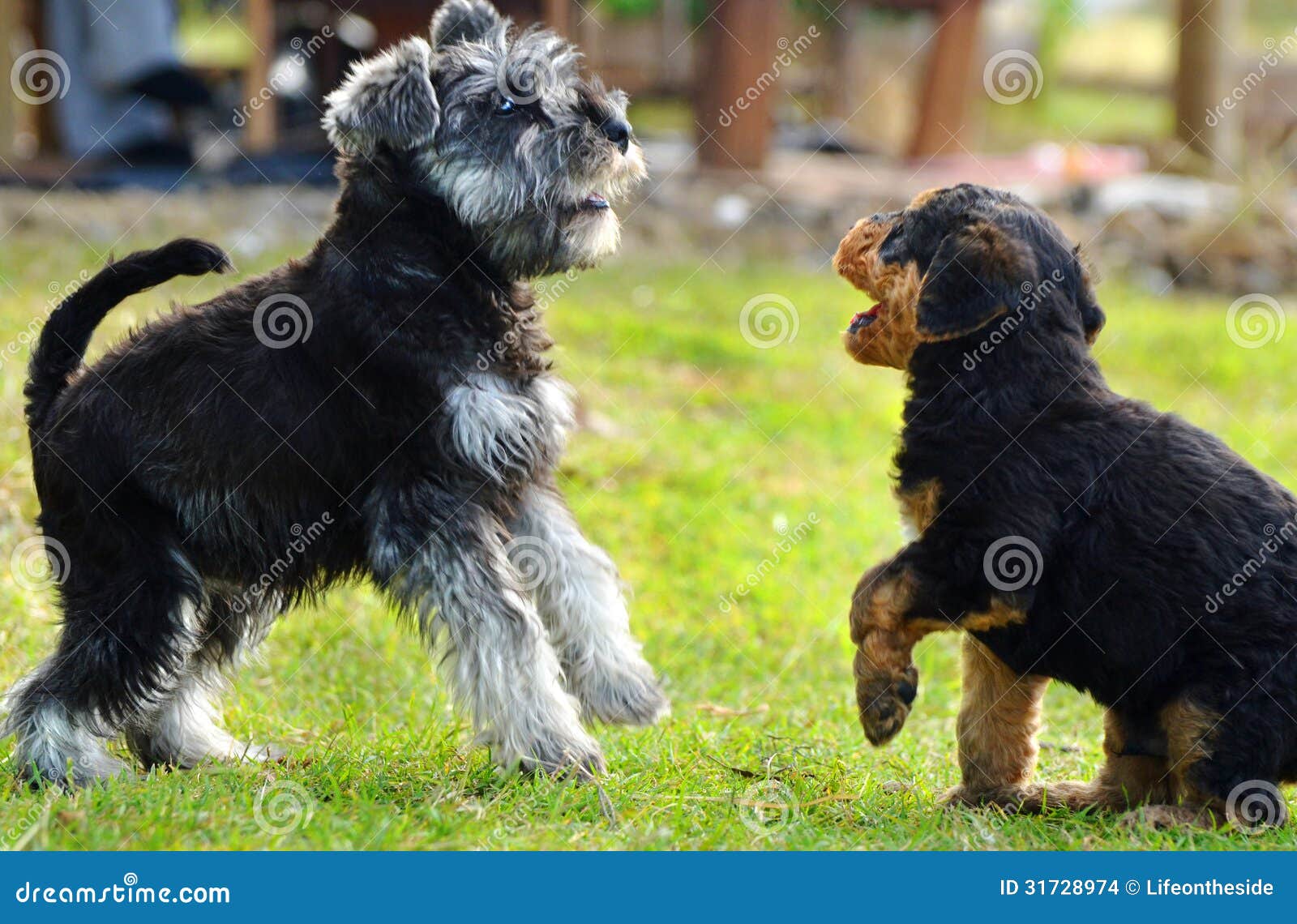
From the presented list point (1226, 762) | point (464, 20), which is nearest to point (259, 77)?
point (464, 20)

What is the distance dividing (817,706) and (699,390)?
489 centimetres

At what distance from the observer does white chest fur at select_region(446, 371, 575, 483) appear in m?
4.61

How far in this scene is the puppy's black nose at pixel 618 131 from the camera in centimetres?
492

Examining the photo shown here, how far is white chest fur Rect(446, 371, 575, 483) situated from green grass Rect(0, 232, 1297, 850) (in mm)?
1074

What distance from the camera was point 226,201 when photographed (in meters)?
12.9

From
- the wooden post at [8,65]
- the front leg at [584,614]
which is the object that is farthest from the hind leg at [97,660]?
the wooden post at [8,65]

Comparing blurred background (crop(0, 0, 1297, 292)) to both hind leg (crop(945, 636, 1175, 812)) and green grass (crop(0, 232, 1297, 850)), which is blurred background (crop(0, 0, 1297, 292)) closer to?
green grass (crop(0, 232, 1297, 850))

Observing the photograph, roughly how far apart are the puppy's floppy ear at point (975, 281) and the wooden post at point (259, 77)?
1113 cm

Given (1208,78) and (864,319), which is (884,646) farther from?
(1208,78)

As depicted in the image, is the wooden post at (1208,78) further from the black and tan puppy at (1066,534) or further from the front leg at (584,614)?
the front leg at (584,614)

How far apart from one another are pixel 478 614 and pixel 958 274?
74.6 inches

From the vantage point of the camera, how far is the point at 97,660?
15.2ft

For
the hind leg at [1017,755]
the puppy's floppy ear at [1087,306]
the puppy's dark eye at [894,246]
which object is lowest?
the hind leg at [1017,755]

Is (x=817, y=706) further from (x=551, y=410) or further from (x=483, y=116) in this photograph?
(x=483, y=116)
